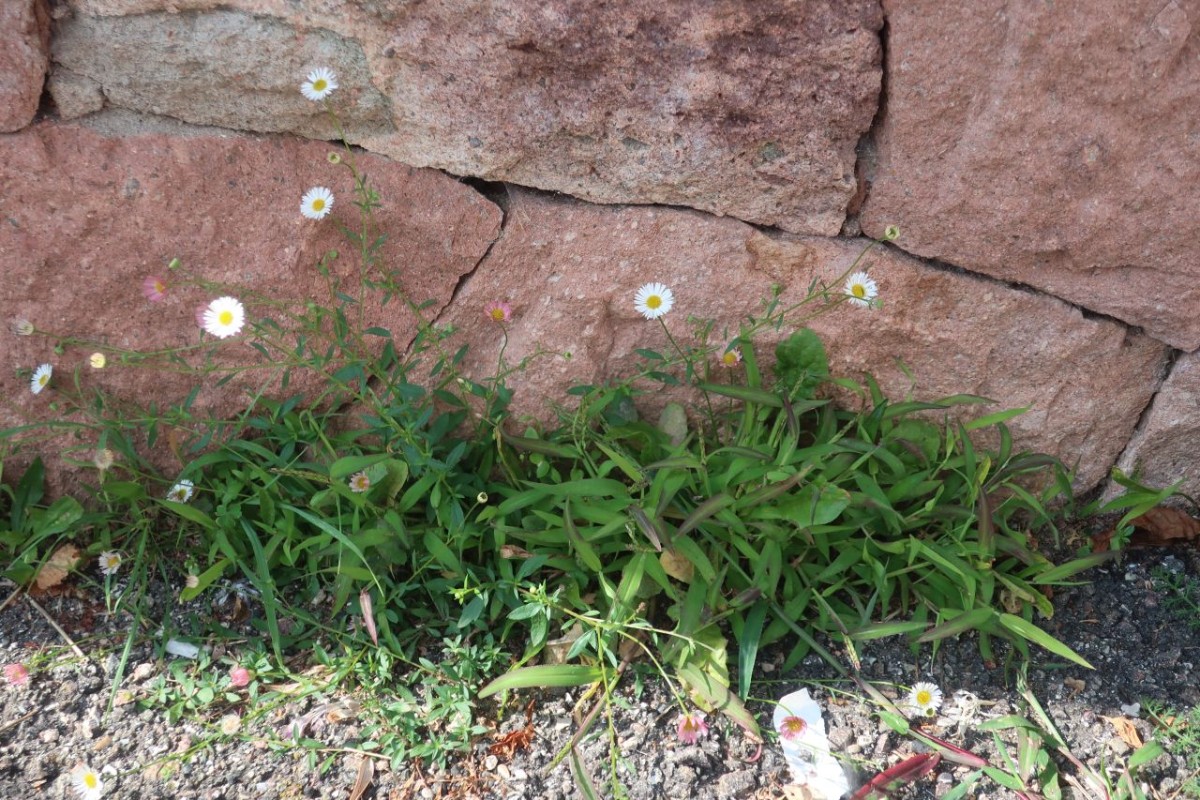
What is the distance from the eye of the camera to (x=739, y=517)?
2.04 m

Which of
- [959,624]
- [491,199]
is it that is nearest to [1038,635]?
[959,624]

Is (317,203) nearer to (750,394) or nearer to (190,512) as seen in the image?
(190,512)

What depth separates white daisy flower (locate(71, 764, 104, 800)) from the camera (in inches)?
68.7

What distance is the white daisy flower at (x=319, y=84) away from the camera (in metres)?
1.91

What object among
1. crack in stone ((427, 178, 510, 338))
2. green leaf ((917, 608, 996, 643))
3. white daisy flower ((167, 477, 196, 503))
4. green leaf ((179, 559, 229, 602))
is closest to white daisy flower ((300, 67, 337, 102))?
crack in stone ((427, 178, 510, 338))

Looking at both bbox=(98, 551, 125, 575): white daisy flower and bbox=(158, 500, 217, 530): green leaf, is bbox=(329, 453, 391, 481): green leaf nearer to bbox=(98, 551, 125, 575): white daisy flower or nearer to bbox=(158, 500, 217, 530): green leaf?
bbox=(158, 500, 217, 530): green leaf

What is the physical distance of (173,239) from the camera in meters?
2.05

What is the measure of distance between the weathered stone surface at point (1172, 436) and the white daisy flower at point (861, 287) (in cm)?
73

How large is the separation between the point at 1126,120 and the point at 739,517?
105 cm

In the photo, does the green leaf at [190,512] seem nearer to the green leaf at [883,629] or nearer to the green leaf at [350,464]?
the green leaf at [350,464]

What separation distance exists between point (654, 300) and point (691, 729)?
875 millimetres

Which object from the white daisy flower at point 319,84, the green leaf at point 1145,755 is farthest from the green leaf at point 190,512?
the green leaf at point 1145,755

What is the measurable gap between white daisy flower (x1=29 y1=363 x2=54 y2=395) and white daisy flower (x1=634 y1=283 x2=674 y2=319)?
4.07 ft

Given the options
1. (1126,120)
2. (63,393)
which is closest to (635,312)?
(1126,120)
